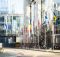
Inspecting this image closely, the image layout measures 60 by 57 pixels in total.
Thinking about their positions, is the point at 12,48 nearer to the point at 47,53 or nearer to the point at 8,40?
the point at 8,40

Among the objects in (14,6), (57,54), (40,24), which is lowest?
(57,54)

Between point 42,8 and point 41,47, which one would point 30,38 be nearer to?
point 41,47

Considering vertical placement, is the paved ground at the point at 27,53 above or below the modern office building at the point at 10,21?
below

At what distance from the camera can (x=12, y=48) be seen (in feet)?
16.6

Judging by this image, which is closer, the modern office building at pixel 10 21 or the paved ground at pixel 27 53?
the paved ground at pixel 27 53

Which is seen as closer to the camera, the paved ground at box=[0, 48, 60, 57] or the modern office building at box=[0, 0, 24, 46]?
the paved ground at box=[0, 48, 60, 57]

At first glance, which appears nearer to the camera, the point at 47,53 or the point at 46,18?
the point at 47,53

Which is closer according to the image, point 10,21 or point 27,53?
point 27,53

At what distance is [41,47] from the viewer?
526 cm

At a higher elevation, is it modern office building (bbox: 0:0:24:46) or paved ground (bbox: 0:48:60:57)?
modern office building (bbox: 0:0:24:46)

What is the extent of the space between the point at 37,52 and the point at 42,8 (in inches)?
35.4

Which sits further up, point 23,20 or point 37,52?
point 23,20

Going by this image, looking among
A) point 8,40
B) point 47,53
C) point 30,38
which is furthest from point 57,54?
point 8,40

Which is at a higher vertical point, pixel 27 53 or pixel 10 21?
pixel 10 21
